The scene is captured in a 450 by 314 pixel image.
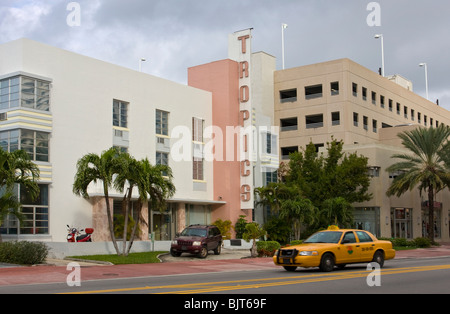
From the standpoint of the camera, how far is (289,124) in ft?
212

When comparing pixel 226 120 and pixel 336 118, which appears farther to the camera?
pixel 336 118

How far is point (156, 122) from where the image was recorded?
3959 cm

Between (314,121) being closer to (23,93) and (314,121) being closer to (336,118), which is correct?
(336,118)

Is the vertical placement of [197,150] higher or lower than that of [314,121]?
lower

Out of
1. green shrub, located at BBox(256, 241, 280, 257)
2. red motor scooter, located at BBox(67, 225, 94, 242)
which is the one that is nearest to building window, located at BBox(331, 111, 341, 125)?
green shrub, located at BBox(256, 241, 280, 257)

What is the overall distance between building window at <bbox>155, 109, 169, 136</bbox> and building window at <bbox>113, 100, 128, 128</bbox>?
113 inches

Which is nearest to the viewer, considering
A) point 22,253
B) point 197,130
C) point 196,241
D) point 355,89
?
point 22,253

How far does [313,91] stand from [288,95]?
270 centimetres

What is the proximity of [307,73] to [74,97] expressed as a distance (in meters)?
32.3

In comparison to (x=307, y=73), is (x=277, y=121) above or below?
below

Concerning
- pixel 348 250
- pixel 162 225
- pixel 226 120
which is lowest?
pixel 348 250

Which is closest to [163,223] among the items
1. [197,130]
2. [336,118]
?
[197,130]

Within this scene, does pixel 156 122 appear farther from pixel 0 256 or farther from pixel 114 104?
pixel 0 256
